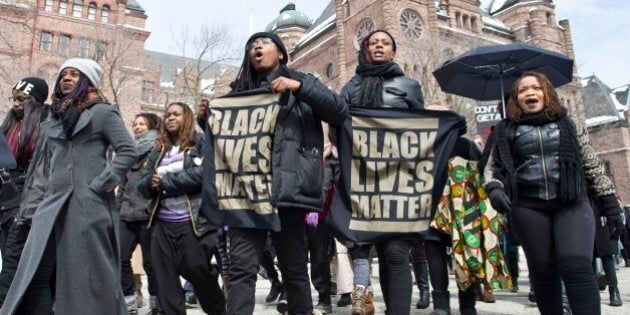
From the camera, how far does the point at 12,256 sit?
3.79m

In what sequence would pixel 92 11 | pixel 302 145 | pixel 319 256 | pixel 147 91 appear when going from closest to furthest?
pixel 302 145
pixel 319 256
pixel 92 11
pixel 147 91

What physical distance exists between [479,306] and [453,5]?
45.6 m

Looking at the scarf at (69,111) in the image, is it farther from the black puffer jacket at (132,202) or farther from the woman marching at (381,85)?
the woman marching at (381,85)

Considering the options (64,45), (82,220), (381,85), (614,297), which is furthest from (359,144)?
(64,45)

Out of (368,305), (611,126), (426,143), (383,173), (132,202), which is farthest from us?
(611,126)

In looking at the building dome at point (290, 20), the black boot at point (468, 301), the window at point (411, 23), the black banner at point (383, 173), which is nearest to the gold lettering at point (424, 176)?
the black banner at point (383, 173)

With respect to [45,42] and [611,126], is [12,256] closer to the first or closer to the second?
[45,42]

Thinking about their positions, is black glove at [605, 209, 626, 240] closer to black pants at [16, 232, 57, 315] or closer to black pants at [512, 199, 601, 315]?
black pants at [512, 199, 601, 315]

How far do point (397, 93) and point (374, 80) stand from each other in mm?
234

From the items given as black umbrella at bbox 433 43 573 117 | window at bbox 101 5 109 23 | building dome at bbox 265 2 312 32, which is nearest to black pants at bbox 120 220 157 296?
black umbrella at bbox 433 43 573 117

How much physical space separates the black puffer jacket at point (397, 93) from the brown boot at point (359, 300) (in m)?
1.81

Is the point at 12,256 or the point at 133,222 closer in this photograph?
the point at 12,256

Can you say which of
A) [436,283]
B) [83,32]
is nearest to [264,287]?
[436,283]

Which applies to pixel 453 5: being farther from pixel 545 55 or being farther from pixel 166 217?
pixel 166 217
